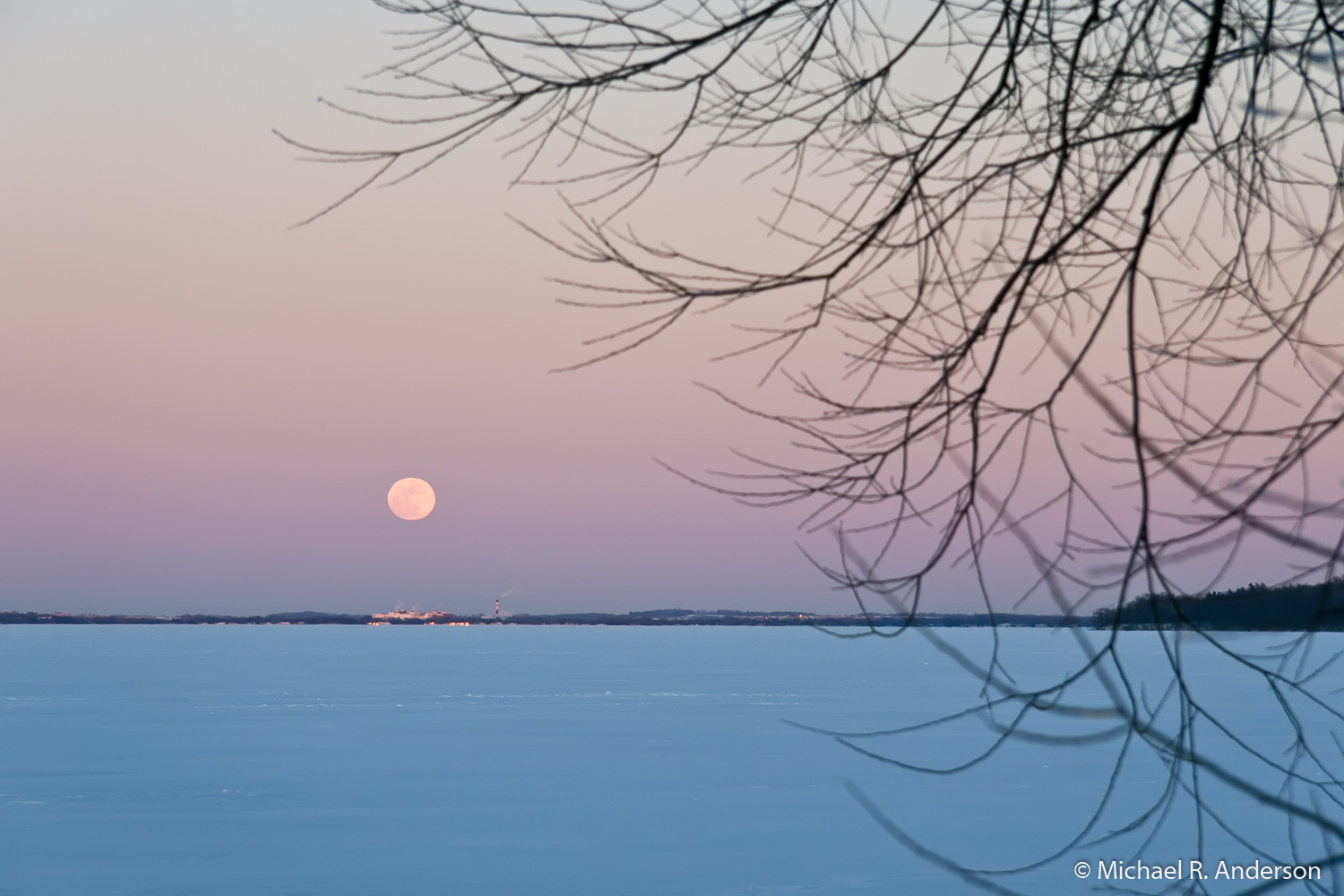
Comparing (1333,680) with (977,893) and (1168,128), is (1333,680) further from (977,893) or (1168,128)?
(1168,128)

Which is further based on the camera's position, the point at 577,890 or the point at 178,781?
the point at 178,781

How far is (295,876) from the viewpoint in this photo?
14.9m

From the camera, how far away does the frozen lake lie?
1516 cm

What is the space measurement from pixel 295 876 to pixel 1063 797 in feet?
39.0

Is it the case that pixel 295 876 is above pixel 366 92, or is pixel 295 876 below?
below

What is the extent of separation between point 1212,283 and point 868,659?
223 ft

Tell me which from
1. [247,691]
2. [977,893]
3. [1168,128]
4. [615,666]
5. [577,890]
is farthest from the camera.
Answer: [615,666]

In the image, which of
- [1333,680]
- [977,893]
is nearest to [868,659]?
[1333,680]

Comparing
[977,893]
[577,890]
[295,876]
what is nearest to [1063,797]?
[977,893]

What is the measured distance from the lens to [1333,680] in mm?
44562

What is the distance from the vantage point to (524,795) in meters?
20.3

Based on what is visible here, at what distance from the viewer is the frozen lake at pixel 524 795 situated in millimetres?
15164

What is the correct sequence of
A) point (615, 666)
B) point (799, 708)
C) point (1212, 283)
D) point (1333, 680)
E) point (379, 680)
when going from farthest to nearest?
point (615, 666) < point (379, 680) < point (1333, 680) < point (799, 708) < point (1212, 283)

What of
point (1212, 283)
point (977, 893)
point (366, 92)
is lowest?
point (977, 893)
